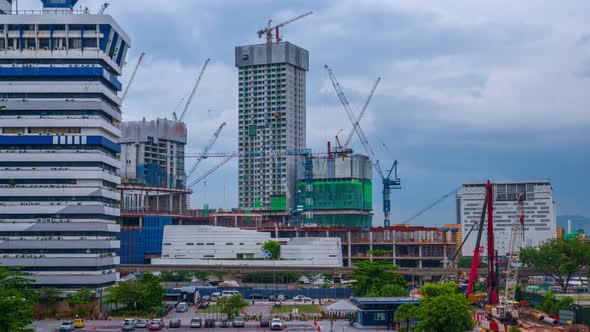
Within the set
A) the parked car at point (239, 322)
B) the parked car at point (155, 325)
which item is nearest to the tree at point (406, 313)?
the parked car at point (239, 322)

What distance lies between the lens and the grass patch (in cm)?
12503

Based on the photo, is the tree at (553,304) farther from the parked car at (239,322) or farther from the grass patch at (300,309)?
the parked car at (239,322)

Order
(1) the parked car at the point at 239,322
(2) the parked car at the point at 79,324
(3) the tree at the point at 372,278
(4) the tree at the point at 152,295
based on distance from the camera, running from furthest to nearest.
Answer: (3) the tree at the point at 372,278 → (4) the tree at the point at 152,295 → (1) the parked car at the point at 239,322 → (2) the parked car at the point at 79,324

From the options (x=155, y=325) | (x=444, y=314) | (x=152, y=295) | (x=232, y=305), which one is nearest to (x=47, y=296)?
(x=152, y=295)

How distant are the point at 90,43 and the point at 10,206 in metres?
29.5

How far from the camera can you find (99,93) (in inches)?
5012

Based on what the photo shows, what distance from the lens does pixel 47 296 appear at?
4717 inches

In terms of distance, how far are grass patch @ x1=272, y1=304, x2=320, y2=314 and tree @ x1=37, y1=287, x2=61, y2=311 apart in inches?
1339

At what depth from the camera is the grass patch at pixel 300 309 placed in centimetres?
12503

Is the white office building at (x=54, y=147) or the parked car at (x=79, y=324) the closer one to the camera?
the parked car at (x=79, y=324)

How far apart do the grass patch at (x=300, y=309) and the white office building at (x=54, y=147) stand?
28786mm

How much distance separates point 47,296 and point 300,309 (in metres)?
40.6

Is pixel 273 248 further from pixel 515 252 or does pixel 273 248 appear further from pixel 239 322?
pixel 239 322

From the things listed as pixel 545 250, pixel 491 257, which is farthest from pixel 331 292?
pixel 545 250
